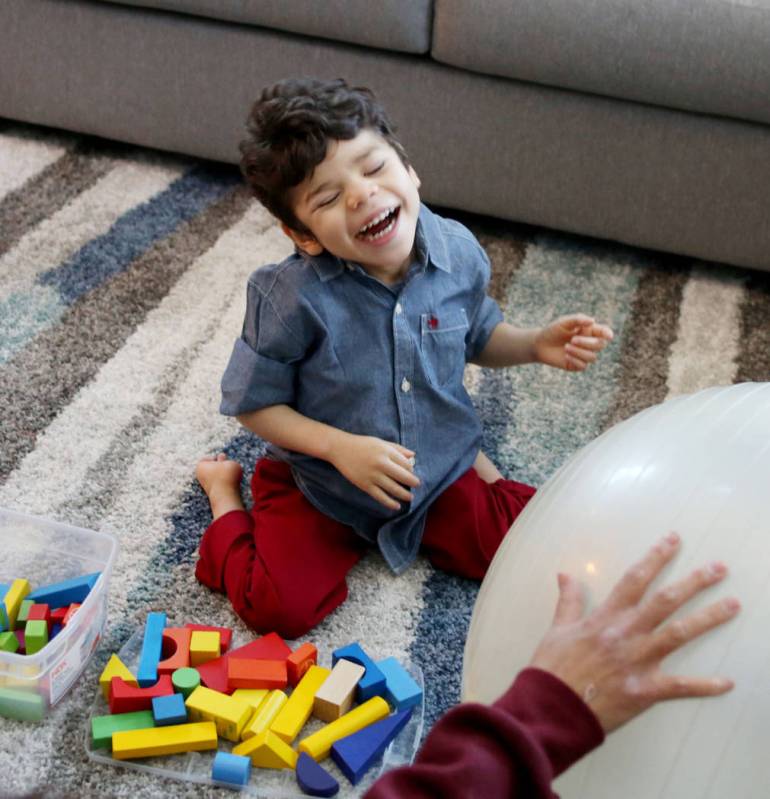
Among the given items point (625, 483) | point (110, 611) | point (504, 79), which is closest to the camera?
point (625, 483)

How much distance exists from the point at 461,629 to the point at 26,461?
0.55 m

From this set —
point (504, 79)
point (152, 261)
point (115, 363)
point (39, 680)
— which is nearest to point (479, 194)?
point (504, 79)

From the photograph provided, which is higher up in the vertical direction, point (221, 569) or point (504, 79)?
point (504, 79)

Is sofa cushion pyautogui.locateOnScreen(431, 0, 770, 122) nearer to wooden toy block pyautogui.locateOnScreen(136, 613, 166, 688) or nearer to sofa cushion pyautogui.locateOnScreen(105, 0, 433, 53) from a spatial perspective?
sofa cushion pyautogui.locateOnScreen(105, 0, 433, 53)

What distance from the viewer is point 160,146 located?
6.24 ft

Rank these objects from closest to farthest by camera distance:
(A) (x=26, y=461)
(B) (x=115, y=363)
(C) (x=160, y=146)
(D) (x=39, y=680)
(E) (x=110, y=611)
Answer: (D) (x=39, y=680)
(E) (x=110, y=611)
(A) (x=26, y=461)
(B) (x=115, y=363)
(C) (x=160, y=146)

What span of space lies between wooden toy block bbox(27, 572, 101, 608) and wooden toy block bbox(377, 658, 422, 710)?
30 cm

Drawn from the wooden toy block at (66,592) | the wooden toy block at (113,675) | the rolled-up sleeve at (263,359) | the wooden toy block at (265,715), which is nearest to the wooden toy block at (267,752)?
the wooden toy block at (265,715)

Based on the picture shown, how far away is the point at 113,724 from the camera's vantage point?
0.99 meters

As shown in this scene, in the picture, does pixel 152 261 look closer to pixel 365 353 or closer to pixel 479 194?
pixel 479 194

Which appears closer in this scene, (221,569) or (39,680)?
(39,680)

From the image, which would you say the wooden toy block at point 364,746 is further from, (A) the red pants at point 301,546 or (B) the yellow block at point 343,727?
(A) the red pants at point 301,546

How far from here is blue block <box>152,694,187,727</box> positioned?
3.28ft

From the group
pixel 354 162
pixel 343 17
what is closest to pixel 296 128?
pixel 354 162
